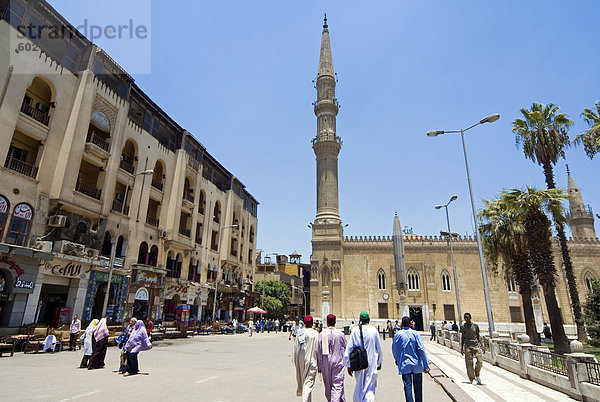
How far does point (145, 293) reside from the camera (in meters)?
23.0

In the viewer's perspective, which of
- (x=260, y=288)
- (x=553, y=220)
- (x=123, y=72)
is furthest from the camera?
(x=260, y=288)

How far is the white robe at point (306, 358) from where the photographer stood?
5.83 metres

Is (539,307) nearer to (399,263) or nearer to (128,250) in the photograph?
(399,263)

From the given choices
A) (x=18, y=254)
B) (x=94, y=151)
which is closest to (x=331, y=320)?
(x=18, y=254)

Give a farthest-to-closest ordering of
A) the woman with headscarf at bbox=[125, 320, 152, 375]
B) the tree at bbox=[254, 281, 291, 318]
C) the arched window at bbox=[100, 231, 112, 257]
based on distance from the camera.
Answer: the tree at bbox=[254, 281, 291, 318] < the arched window at bbox=[100, 231, 112, 257] < the woman with headscarf at bbox=[125, 320, 152, 375]

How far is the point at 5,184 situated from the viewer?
50.5ft

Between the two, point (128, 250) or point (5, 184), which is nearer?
point (5, 184)

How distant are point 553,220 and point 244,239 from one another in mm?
29822

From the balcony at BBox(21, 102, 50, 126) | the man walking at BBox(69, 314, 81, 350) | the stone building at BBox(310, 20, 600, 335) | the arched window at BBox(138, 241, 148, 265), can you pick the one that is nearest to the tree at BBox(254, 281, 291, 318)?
the stone building at BBox(310, 20, 600, 335)

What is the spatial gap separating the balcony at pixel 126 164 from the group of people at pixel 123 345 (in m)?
14.7

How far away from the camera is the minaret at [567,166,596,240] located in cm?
4938

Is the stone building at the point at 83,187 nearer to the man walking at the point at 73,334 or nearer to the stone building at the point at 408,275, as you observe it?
the man walking at the point at 73,334

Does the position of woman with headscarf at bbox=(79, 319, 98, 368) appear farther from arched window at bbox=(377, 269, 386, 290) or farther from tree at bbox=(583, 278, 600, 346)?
arched window at bbox=(377, 269, 386, 290)

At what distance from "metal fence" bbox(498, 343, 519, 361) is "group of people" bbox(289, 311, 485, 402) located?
23.4 feet
